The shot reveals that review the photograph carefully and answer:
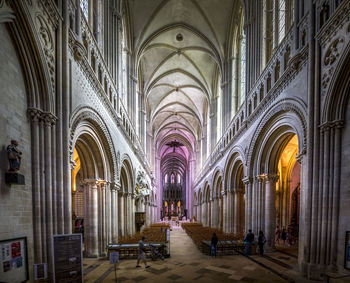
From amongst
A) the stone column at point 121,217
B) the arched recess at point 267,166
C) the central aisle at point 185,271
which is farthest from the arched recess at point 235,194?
the stone column at point 121,217

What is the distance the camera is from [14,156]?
4824 millimetres

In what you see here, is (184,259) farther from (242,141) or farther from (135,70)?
(135,70)

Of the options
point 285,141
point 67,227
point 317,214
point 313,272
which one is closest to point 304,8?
point 285,141

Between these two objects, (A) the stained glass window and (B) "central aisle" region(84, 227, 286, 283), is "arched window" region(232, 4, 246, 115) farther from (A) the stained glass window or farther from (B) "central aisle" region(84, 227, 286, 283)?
(B) "central aisle" region(84, 227, 286, 283)

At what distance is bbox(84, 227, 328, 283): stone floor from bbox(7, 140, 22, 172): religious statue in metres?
4.82

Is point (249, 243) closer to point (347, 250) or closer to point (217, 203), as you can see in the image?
point (347, 250)

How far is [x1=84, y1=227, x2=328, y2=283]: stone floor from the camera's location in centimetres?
770

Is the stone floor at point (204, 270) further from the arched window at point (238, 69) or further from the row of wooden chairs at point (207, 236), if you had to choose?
the arched window at point (238, 69)

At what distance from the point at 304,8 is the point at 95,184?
1150 cm

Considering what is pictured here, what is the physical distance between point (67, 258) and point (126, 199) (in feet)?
39.1

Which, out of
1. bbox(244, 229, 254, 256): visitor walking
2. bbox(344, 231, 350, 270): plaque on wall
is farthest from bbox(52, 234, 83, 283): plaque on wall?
bbox(244, 229, 254, 256): visitor walking

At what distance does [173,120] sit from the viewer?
4169cm

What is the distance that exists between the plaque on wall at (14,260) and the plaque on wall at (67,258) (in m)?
0.73

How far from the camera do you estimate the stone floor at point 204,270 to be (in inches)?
303
